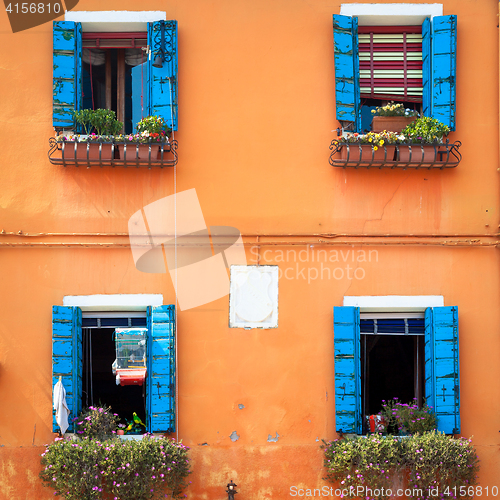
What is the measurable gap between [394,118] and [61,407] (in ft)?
15.6

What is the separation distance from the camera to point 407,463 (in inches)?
232

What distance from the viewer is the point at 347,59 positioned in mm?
6395

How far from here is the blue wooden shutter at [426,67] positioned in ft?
21.3

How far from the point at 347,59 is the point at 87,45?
2987 millimetres

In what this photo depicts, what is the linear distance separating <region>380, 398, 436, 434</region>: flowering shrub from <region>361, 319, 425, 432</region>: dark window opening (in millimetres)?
258

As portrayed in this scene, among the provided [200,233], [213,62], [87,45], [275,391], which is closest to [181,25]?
[213,62]

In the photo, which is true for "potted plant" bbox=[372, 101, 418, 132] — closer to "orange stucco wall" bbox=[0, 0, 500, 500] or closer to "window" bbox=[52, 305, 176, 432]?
"orange stucco wall" bbox=[0, 0, 500, 500]

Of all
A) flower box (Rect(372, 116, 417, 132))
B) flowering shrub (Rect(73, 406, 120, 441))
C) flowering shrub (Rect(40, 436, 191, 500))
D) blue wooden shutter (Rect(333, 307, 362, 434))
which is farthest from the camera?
flower box (Rect(372, 116, 417, 132))

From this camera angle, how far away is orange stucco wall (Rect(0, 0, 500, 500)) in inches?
245

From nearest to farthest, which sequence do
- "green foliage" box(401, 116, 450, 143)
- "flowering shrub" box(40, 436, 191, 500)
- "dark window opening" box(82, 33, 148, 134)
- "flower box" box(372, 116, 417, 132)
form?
"flowering shrub" box(40, 436, 191, 500) → "green foliage" box(401, 116, 450, 143) → "flower box" box(372, 116, 417, 132) → "dark window opening" box(82, 33, 148, 134)

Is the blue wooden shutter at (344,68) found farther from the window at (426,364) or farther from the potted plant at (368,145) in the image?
the window at (426,364)

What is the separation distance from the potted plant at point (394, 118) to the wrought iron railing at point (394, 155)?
364 mm

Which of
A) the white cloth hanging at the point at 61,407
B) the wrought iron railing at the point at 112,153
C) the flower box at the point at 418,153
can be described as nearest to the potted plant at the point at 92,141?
the wrought iron railing at the point at 112,153

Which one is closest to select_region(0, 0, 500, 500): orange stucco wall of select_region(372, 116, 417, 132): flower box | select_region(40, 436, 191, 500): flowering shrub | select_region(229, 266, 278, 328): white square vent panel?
select_region(229, 266, 278, 328): white square vent panel
